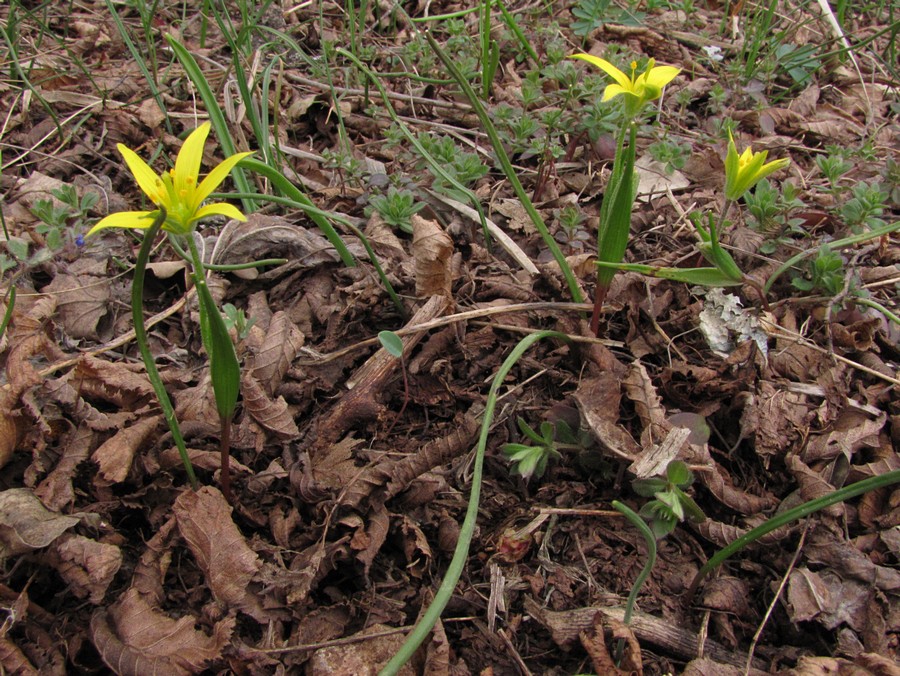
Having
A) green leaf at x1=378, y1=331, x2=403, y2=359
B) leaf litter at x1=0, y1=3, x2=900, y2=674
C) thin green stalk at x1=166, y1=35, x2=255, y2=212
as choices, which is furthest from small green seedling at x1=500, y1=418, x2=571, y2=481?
thin green stalk at x1=166, y1=35, x2=255, y2=212

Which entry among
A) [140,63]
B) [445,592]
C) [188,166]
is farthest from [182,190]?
[140,63]

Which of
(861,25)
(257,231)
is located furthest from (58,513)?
(861,25)

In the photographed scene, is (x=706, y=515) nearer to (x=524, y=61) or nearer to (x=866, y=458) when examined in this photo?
(x=866, y=458)

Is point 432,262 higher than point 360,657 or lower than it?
higher

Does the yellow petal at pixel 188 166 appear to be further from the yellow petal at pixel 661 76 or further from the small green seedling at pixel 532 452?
the yellow petal at pixel 661 76

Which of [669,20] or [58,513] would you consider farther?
[669,20]

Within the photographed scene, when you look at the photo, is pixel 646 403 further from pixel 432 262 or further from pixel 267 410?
pixel 267 410

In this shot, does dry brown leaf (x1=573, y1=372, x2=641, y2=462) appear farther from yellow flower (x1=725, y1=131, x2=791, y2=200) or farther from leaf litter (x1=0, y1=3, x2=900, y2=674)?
yellow flower (x1=725, y1=131, x2=791, y2=200)
